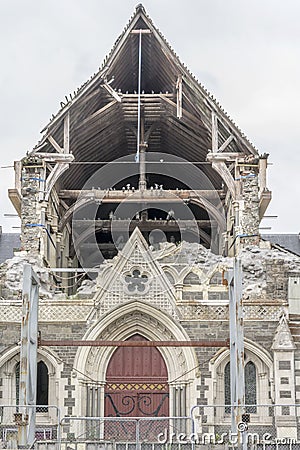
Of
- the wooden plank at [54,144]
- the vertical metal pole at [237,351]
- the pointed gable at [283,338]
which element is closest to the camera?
the vertical metal pole at [237,351]

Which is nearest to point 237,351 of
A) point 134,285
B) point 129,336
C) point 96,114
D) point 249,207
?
point 134,285

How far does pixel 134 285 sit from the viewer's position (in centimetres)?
2497

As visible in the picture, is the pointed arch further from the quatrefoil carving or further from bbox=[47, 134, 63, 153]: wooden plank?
bbox=[47, 134, 63, 153]: wooden plank

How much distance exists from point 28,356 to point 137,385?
22.2ft

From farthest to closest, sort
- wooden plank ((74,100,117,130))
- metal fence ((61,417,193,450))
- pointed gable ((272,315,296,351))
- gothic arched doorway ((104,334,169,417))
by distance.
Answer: wooden plank ((74,100,117,130)) → gothic arched doorway ((104,334,169,417)) → pointed gable ((272,315,296,351)) → metal fence ((61,417,193,450))

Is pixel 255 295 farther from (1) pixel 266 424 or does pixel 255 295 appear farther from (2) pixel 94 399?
(2) pixel 94 399

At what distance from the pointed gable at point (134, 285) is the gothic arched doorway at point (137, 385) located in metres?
1.45

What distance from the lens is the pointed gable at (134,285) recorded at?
81.1 ft

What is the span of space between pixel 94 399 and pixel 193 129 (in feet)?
34.2

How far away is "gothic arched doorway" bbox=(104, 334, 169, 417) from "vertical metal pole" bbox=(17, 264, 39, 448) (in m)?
5.74

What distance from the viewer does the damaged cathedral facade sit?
23953 mm

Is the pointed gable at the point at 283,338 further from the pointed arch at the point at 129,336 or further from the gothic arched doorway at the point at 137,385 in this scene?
the gothic arched doorway at the point at 137,385

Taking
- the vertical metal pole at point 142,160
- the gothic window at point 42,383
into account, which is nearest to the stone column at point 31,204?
the vertical metal pole at point 142,160

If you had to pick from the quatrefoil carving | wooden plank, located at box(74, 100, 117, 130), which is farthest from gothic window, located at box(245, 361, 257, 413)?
wooden plank, located at box(74, 100, 117, 130)
